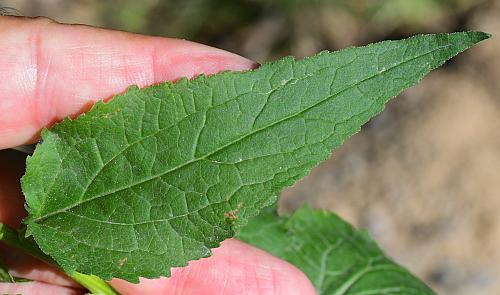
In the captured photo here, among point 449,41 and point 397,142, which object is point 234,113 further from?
point 397,142

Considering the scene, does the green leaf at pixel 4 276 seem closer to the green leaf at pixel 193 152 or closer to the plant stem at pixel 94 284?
the plant stem at pixel 94 284

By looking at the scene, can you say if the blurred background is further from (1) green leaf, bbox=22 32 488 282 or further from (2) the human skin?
(1) green leaf, bbox=22 32 488 282

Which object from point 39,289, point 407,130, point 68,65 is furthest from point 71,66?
point 407,130

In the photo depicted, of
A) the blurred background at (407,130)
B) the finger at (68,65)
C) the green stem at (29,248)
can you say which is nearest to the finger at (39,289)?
the green stem at (29,248)

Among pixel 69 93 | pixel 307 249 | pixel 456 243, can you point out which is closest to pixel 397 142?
pixel 456 243

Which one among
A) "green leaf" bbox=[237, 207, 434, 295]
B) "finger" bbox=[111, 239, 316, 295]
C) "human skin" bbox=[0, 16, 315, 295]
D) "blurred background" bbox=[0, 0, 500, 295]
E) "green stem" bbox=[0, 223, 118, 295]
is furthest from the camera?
"blurred background" bbox=[0, 0, 500, 295]

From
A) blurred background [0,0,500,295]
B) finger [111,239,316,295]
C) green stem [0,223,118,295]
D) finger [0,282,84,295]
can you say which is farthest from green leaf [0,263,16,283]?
blurred background [0,0,500,295]
